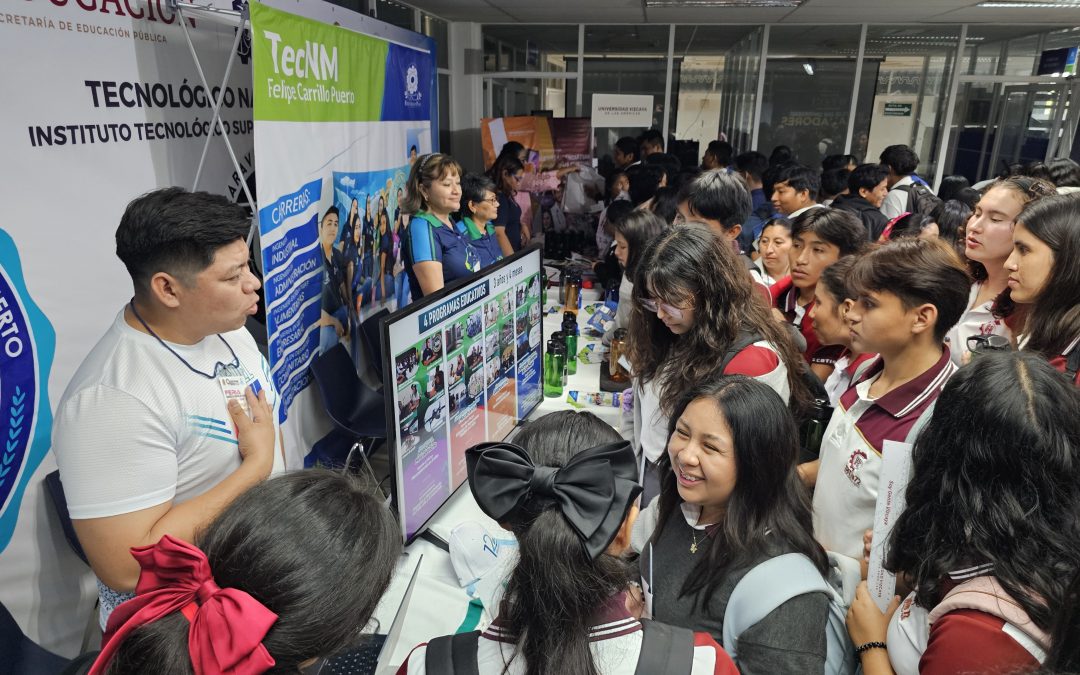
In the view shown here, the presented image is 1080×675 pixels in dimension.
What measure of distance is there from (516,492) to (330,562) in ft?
0.87

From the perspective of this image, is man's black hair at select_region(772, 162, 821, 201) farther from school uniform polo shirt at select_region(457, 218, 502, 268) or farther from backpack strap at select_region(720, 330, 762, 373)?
backpack strap at select_region(720, 330, 762, 373)

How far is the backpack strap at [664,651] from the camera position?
2.68ft

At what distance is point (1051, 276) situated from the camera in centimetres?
177

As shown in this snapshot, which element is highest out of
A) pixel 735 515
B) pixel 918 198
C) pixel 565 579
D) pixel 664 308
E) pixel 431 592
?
pixel 918 198

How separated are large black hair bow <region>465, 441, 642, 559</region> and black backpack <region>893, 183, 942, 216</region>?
453cm

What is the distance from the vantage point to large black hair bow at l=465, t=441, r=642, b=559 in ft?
2.73

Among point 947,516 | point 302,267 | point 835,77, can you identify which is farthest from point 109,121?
point 835,77

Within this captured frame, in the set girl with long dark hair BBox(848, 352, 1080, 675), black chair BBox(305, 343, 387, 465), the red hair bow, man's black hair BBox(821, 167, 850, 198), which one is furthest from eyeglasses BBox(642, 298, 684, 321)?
man's black hair BBox(821, 167, 850, 198)

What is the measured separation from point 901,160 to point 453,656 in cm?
543

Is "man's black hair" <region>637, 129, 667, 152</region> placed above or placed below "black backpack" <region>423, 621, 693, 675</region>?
above

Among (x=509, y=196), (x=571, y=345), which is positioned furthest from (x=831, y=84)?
(x=571, y=345)

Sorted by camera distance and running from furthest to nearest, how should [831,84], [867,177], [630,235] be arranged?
[831,84] < [867,177] < [630,235]

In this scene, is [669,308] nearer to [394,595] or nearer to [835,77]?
[394,595]

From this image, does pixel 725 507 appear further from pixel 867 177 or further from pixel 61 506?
A: pixel 867 177
